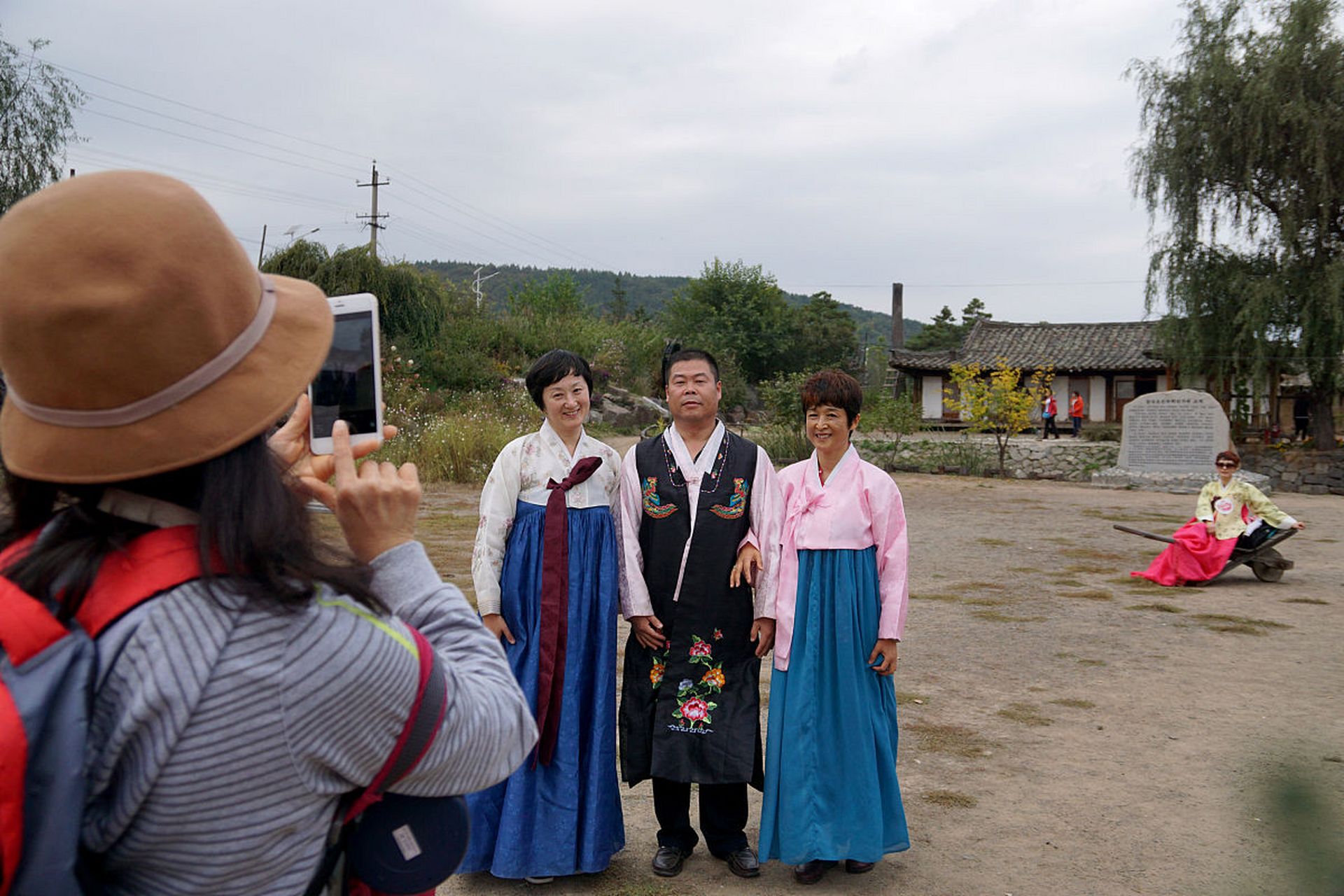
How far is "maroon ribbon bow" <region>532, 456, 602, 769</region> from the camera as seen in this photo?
3340mm

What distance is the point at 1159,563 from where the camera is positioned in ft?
31.0

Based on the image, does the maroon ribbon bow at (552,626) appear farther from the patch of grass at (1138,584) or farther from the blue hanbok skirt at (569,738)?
the patch of grass at (1138,584)

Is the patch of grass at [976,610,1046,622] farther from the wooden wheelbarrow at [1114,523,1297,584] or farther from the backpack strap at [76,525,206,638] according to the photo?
the backpack strap at [76,525,206,638]

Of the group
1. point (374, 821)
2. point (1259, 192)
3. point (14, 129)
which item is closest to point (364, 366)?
point (374, 821)

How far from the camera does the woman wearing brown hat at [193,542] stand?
926 millimetres

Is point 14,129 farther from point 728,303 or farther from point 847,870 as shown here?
point 728,303

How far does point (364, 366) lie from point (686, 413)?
2.30 metres

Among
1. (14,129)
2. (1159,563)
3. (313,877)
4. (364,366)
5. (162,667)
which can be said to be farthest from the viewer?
(14,129)

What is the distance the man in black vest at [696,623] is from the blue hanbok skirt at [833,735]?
0.11m

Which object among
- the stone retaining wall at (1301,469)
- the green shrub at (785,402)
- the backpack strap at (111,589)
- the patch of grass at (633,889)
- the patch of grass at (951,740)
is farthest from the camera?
the green shrub at (785,402)

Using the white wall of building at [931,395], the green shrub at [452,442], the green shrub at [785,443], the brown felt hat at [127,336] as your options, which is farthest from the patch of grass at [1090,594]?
the white wall of building at [931,395]

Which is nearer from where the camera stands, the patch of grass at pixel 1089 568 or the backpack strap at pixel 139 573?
the backpack strap at pixel 139 573

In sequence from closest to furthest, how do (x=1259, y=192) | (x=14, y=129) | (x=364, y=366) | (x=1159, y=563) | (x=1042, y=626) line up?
1. (x=364, y=366)
2. (x=1042, y=626)
3. (x=1159, y=563)
4. (x=14, y=129)
5. (x=1259, y=192)

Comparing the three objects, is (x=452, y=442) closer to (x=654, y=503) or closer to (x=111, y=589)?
(x=654, y=503)
